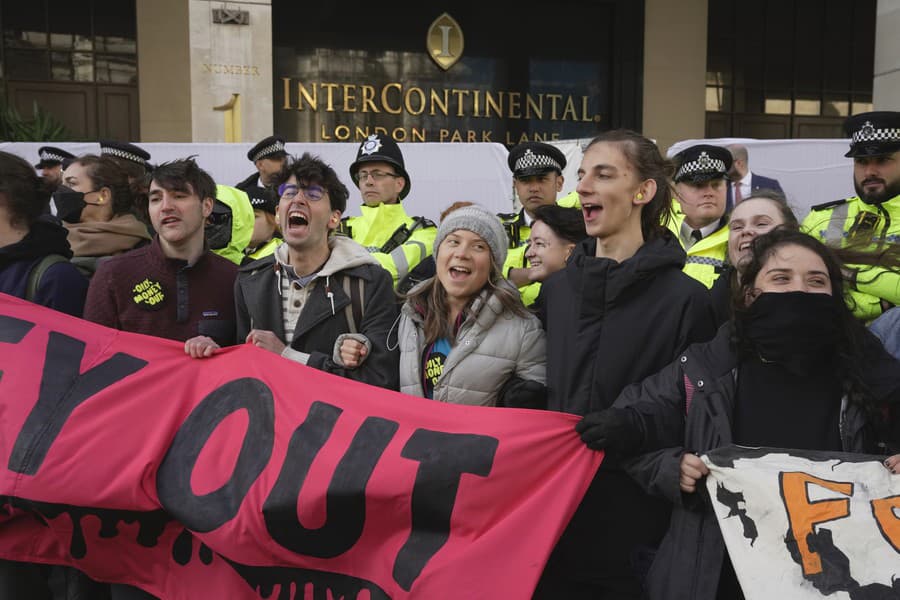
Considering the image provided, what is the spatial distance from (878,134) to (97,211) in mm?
3904

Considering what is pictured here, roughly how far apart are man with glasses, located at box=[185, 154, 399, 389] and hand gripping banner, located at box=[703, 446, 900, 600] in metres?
1.36

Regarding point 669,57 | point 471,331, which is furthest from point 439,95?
point 471,331

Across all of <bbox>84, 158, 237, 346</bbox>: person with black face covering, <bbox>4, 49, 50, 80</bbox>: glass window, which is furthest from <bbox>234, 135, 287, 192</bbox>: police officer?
<bbox>4, 49, 50, 80</bbox>: glass window

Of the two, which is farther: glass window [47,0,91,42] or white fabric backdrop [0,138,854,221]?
glass window [47,0,91,42]

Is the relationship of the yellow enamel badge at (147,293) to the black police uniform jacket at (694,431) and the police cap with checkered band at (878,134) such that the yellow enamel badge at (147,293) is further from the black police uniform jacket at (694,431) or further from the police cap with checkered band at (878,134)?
the police cap with checkered band at (878,134)

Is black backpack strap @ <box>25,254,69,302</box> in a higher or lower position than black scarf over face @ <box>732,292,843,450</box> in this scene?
higher

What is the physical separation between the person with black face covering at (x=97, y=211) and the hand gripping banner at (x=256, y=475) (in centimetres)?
69

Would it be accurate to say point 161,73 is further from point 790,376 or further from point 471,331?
point 790,376

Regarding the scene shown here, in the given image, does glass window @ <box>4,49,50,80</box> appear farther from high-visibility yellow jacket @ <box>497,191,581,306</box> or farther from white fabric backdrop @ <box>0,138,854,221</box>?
high-visibility yellow jacket @ <box>497,191,581,306</box>

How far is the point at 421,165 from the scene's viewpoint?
883cm

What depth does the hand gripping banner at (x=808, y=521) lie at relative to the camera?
7.76 feet

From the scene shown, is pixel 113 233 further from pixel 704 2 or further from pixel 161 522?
pixel 704 2

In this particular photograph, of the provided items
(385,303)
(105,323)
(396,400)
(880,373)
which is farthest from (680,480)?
(105,323)

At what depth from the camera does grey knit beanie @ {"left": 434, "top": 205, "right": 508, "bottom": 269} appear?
10.6 ft
